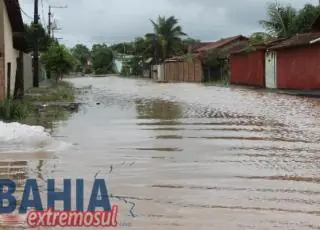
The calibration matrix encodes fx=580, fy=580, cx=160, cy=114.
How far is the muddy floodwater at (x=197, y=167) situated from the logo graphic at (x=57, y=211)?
0.53 feet

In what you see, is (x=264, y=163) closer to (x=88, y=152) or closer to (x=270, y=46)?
(x=88, y=152)

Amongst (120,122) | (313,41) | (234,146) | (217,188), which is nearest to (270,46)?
(313,41)

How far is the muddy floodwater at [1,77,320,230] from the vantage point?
6160 mm

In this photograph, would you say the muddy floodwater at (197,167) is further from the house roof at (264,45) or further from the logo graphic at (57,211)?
the house roof at (264,45)

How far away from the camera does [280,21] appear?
155ft

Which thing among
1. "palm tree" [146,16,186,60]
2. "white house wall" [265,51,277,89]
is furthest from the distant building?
"palm tree" [146,16,186,60]

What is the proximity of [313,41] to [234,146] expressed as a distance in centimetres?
2177

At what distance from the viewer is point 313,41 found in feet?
103

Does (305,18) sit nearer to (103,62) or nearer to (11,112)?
(11,112)

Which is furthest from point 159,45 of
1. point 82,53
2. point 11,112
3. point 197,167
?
point 82,53

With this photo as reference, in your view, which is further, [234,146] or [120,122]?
[120,122]

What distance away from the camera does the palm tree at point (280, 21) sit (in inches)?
1818

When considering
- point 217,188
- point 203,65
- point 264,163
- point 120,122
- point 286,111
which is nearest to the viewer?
point 217,188

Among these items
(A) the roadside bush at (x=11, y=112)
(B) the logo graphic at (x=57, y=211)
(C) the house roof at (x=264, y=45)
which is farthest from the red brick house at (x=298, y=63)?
(B) the logo graphic at (x=57, y=211)
